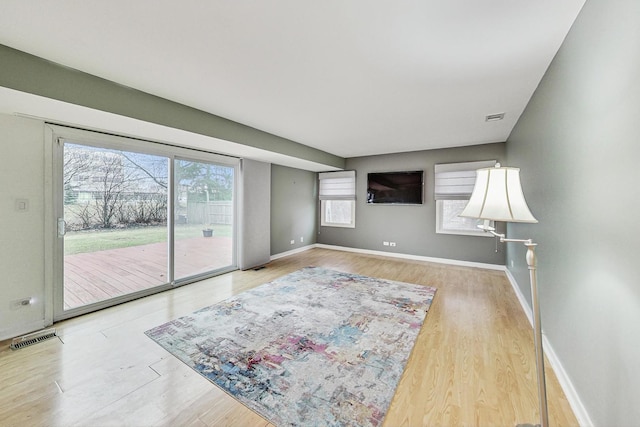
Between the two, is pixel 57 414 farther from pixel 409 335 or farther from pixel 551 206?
pixel 551 206

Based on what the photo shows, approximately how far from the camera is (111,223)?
3.29m

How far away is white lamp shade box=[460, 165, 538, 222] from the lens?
1289mm

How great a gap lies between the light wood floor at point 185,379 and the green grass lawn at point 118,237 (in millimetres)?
819

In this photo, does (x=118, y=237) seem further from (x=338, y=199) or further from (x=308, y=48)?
(x=338, y=199)

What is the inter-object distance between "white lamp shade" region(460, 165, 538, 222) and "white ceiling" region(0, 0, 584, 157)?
1.11 meters

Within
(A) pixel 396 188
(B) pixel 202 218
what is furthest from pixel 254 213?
(A) pixel 396 188

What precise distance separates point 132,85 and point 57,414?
2776 mm

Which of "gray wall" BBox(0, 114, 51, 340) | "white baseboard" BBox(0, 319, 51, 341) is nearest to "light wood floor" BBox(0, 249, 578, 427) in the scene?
"white baseboard" BBox(0, 319, 51, 341)

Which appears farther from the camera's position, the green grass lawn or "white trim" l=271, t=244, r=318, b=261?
"white trim" l=271, t=244, r=318, b=261

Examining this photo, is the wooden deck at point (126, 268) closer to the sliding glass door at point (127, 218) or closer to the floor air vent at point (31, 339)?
the sliding glass door at point (127, 218)

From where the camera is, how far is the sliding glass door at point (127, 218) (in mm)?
2906

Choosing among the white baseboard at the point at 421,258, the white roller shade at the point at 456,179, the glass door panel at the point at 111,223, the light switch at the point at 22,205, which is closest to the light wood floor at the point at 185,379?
the glass door panel at the point at 111,223

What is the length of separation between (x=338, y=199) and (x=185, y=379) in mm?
5510

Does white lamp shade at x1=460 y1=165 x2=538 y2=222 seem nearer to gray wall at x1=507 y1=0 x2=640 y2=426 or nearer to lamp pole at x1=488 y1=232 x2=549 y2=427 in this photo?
lamp pole at x1=488 y1=232 x2=549 y2=427
